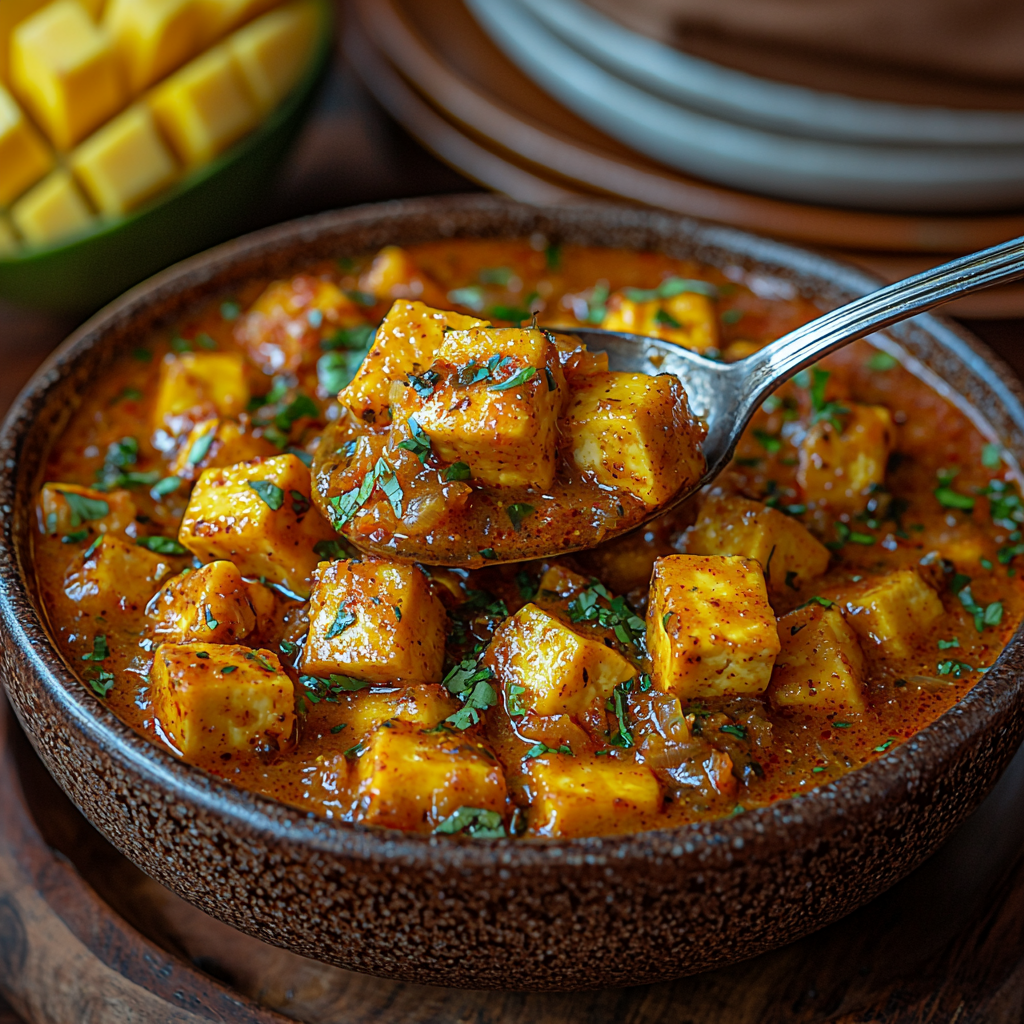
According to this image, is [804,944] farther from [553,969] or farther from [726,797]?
[553,969]

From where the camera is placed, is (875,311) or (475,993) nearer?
(475,993)

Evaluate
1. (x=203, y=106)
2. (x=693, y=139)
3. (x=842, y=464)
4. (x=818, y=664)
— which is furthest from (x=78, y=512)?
(x=693, y=139)

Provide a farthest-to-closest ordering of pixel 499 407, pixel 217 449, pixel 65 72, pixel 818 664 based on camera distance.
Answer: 1. pixel 65 72
2. pixel 217 449
3. pixel 818 664
4. pixel 499 407

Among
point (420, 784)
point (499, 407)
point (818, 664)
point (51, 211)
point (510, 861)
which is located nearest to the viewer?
point (510, 861)

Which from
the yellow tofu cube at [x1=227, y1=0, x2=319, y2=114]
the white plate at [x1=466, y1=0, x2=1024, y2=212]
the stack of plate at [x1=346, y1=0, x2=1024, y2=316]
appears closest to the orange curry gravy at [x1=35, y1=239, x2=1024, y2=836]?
the stack of plate at [x1=346, y1=0, x2=1024, y2=316]

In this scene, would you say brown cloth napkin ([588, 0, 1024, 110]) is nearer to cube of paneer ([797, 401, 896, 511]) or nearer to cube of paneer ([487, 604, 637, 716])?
cube of paneer ([797, 401, 896, 511])

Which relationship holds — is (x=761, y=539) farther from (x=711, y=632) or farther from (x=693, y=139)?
(x=693, y=139)
